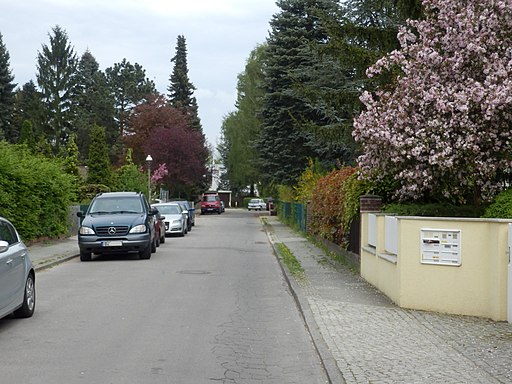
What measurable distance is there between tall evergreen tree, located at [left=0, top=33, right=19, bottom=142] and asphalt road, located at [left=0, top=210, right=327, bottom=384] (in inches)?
2133

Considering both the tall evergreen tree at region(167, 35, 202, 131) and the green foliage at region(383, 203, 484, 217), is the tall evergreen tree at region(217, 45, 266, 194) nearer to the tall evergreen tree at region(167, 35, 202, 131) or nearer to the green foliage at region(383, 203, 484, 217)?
the tall evergreen tree at region(167, 35, 202, 131)

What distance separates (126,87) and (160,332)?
9073 cm

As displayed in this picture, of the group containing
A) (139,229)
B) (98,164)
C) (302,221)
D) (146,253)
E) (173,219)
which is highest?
(98,164)

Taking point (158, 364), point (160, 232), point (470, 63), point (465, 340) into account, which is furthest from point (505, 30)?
point (160, 232)

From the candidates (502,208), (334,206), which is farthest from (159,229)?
(502,208)

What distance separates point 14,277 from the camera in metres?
9.19

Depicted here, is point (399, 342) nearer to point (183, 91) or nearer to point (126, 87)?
point (183, 91)

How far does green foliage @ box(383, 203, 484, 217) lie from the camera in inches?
568

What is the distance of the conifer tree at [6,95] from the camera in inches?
2623

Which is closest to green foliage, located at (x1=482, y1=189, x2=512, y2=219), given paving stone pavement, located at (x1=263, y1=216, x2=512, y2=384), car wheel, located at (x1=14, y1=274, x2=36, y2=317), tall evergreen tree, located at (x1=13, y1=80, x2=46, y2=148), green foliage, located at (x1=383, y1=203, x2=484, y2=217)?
paving stone pavement, located at (x1=263, y1=216, x2=512, y2=384)

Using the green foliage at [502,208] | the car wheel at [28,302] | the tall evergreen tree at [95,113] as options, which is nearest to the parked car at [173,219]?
the green foliage at [502,208]

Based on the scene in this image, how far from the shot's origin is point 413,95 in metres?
13.7

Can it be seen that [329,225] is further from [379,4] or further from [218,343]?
[218,343]

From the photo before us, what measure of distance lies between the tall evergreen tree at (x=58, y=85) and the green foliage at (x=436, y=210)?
6516 centimetres
